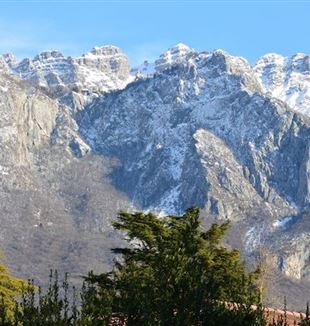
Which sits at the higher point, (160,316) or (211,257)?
(211,257)

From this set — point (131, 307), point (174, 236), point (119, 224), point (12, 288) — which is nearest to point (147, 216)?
point (119, 224)

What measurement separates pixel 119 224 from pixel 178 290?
23402 millimetres

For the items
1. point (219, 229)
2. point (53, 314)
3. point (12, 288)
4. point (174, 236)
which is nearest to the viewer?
point (53, 314)

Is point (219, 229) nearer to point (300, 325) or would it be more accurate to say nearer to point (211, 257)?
point (211, 257)

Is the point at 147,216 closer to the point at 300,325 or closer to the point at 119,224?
the point at 119,224

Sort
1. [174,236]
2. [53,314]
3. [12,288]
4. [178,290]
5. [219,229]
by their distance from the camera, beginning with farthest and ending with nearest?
[12,288] < [219,229] < [174,236] < [178,290] < [53,314]

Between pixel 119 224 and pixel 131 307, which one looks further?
pixel 119 224

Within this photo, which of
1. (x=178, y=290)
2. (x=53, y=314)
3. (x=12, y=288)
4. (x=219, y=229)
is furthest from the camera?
(x=12, y=288)

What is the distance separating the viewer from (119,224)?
41.7 metres

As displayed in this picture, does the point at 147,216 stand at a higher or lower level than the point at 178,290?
higher

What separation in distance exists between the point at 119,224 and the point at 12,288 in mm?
9126

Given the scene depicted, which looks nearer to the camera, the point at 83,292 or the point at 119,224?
the point at 83,292

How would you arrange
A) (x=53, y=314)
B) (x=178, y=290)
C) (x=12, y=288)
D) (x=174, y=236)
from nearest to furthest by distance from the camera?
1. (x=53, y=314)
2. (x=178, y=290)
3. (x=174, y=236)
4. (x=12, y=288)

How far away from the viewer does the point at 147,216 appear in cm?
4159
